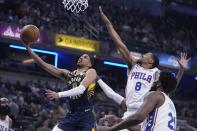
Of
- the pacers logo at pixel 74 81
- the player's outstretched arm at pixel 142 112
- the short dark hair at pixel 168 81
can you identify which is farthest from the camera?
the pacers logo at pixel 74 81

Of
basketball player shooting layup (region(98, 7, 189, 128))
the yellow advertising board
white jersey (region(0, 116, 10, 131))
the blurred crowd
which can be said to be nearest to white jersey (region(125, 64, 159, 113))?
basketball player shooting layup (region(98, 7, 189, 128))

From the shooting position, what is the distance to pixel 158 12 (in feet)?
106

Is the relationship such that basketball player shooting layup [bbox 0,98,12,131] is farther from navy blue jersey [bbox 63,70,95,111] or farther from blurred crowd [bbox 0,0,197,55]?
blurred crowd [bbox 0,0,197,55]

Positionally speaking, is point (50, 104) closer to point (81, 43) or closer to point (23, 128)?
point (23, 128)

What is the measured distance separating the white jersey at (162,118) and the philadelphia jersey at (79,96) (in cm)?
227

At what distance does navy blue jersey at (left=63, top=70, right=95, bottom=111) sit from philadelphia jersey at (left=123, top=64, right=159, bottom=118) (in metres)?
0.60

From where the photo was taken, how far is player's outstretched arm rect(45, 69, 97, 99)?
20.7 feet

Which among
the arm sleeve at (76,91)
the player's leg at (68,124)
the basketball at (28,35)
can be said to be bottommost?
the player's leg at (68,124)

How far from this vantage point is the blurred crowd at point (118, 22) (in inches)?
923

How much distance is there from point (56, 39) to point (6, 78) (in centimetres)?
321

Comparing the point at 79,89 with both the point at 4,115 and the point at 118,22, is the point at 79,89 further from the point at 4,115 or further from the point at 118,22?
the point at 118,22

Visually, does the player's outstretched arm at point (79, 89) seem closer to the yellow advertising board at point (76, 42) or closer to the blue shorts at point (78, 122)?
the blue shorts at point (78, 122)

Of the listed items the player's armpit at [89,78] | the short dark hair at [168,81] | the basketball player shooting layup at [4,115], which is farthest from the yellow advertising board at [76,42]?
the short dark hair at [168,81]

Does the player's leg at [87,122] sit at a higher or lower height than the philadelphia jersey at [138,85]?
lower
